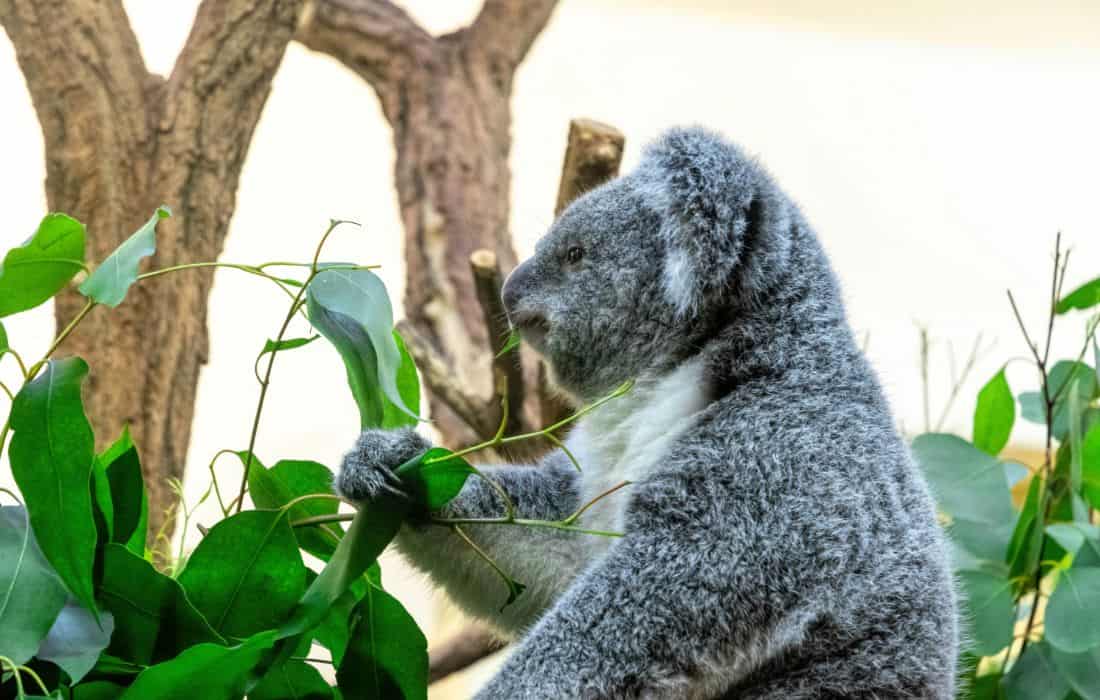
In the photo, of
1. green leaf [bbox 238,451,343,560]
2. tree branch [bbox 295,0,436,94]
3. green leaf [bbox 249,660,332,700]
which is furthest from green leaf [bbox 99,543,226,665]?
tree branch [bbox 295,0,436,94]

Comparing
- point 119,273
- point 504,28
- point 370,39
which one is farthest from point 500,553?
point 504,28

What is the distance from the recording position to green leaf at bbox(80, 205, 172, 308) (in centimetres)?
149

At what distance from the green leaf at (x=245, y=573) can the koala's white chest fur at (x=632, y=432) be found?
0.56m

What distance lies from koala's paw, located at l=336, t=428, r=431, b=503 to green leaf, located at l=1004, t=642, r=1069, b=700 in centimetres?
Answer: 155

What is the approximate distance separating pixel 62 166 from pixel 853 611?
89.4 inches

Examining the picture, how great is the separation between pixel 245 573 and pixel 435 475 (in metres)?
0.28

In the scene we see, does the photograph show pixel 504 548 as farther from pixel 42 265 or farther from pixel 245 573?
pixel 42 265

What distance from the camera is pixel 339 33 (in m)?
4.61

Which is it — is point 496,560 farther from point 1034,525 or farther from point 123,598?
point 1034,525

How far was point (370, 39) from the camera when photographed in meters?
4.64

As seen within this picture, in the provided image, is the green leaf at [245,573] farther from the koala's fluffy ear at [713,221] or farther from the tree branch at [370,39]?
the tree branch at [370,39]

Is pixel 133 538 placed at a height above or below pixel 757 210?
below

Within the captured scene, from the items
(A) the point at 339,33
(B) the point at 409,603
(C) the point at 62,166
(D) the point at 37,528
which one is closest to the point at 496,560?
(D) the point at 37,528

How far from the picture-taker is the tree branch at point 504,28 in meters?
4.81
